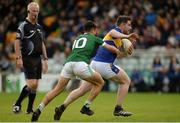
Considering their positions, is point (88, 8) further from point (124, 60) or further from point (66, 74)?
point (66, 74)

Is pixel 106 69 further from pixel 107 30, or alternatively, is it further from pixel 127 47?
pixel 107 30

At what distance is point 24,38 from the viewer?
17.2 metres

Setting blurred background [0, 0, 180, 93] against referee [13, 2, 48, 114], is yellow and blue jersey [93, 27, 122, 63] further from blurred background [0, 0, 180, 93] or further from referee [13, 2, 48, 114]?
blurred background [0, 0, 180, 93]

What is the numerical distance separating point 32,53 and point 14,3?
1893 centimetres

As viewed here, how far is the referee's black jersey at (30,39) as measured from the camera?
17156 millimetres

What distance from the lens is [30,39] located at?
1725cm

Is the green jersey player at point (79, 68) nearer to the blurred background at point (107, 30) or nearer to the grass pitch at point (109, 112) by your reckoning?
the grass pitch at point (109, 112)

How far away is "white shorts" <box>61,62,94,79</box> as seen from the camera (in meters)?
15.5

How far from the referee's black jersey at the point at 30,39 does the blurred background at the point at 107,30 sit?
430 inches

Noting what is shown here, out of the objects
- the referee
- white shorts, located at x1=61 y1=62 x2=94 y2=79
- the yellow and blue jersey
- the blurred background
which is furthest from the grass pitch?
the blurred background

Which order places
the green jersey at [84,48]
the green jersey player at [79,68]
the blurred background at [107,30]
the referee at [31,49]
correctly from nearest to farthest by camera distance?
the green jersey player at [79,68]
the green jersey at [84,48]
the referee at [31,49]
the blurred background at [107,30]

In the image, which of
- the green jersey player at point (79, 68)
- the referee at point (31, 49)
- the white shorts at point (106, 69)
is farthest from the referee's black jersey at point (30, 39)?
the green jersey player at point (79, 68)

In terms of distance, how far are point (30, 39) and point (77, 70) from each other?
7.48 ft

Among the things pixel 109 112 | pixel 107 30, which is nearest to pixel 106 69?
pixel 109 112
